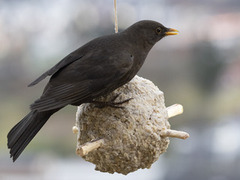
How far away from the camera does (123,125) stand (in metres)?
2.26

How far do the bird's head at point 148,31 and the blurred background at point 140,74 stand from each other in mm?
6254

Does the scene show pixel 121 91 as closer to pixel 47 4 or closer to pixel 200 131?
pixel 200 131

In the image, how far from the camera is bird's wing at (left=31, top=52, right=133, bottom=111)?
216cm

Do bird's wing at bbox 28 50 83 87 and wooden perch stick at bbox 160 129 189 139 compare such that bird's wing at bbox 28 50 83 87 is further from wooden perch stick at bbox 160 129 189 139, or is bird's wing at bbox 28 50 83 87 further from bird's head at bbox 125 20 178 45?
wooden perch stick at bbox 160 129 189 139

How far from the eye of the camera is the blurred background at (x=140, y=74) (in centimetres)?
880

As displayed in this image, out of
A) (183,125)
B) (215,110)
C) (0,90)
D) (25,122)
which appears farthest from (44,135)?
(25,122)

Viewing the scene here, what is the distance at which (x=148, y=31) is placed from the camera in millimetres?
2439

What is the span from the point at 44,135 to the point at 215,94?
381 cm

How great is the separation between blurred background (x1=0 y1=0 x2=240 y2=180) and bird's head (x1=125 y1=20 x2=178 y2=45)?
20.5ft

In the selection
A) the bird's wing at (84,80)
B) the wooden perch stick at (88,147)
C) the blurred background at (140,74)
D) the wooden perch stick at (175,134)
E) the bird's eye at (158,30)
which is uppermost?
the bird's eye at (158,30)

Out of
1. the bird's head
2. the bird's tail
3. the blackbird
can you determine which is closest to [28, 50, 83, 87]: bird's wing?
the blackbird

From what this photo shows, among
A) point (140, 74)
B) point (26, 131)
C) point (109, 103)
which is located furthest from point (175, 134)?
point (140, 74)

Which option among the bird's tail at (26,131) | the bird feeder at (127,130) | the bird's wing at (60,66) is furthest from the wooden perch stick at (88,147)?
the bird's wing at (60,66)

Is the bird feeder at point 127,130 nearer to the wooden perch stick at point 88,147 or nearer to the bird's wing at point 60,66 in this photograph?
the wooden perch stick at point 88,147
